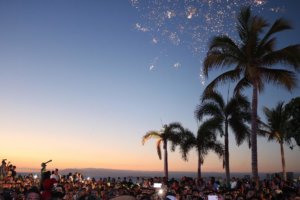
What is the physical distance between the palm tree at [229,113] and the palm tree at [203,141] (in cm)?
77

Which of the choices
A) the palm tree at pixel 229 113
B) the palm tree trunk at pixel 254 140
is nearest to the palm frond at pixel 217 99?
the palm tree at pixel 229 113

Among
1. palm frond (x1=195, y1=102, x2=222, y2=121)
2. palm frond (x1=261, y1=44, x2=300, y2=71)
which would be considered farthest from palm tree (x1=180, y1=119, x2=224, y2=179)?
palm frond (x1=261, y1=44, x2=300, y2=71)

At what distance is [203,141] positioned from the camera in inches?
1474

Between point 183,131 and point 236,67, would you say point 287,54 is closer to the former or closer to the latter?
point 236,67

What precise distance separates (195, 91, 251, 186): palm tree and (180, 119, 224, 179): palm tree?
30.5 inches

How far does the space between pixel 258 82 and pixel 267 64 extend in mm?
1336

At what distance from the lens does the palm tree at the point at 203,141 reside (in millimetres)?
35188

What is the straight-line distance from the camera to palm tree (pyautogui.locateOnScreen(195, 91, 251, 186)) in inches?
1280

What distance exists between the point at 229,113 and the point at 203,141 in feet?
16.7

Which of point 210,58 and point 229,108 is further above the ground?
point 210,58

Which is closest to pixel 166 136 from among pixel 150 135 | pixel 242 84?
pixel 150 135

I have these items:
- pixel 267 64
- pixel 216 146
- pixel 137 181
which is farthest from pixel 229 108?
pixel 137 181

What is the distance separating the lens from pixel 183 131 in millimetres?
40125

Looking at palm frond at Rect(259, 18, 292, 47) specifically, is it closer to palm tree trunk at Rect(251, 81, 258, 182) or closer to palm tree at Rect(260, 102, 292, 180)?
palm tree trunk at Rect(251, 81, 258, 182)
